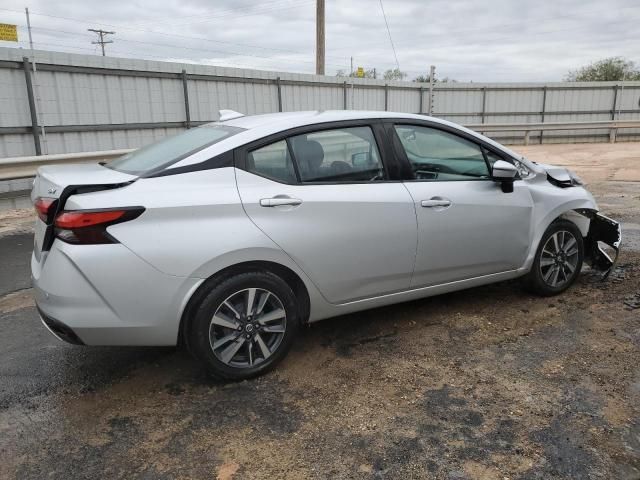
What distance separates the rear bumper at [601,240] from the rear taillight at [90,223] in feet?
12.7

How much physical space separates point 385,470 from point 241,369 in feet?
3.56

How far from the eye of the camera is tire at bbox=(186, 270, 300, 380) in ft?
9.75

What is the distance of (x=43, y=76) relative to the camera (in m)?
9.47

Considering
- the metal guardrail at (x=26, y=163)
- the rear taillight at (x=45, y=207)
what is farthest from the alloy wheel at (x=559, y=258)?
the metal guardrail at (x=26, y=163)

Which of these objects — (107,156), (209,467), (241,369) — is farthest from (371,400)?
(107,156)

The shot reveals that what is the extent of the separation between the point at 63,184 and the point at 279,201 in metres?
1.17

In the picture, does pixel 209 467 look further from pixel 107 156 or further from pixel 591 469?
pixel 107 156

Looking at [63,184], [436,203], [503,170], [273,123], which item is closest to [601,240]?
[503,170]

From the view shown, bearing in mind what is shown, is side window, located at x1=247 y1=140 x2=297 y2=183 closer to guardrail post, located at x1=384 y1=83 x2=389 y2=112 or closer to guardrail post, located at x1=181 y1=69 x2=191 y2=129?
guardrail post, located at x1=181 y1=69 x2=191 y2=129

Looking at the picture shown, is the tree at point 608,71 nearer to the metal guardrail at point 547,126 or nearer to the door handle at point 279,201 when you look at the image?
the metal guardrail at point 547,126

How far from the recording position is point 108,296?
277 centimetres

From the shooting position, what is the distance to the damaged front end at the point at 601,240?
467 cm

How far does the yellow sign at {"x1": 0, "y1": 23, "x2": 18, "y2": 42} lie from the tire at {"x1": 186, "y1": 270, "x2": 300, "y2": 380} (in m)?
8.57

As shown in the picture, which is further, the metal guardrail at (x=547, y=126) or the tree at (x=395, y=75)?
the tree at (x=395, y=75)
